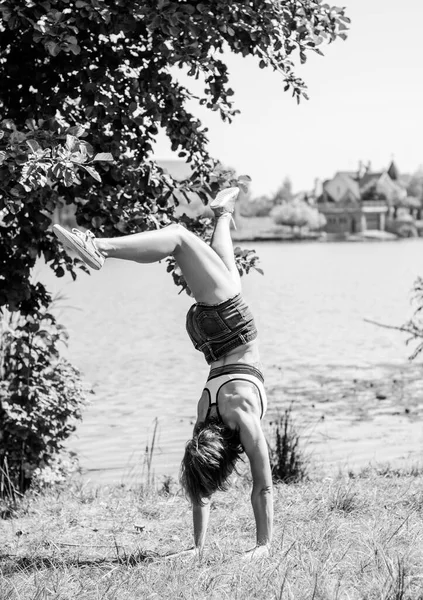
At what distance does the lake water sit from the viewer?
10.9 meters

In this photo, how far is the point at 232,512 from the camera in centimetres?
675

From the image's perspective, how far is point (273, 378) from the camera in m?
16.5

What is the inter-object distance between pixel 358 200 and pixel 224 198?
16591 centimetres

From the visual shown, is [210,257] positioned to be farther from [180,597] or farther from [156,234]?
[180,597]

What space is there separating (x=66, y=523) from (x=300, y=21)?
170 inches

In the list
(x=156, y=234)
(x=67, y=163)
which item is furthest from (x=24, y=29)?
(x=156, y=234)

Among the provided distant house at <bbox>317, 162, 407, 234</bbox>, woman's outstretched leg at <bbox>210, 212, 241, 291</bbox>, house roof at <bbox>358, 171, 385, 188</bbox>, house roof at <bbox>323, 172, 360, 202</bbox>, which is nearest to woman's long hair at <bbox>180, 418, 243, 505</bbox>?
woman's outstretched leg at <bbox>210, 212, 241, 291</bbox>

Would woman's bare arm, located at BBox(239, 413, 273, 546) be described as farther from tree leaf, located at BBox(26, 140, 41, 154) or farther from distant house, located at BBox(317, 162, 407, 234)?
distant house, located at BBox(317, 162, 407, 234)

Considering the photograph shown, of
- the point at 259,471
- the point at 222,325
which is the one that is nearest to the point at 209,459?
the point at 259,471

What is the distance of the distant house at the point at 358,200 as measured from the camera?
163125 mm

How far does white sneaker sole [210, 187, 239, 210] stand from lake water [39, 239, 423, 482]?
2.36 metres

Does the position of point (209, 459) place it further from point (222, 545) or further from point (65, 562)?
point (65, 562)

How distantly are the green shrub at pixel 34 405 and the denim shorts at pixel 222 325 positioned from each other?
279 cm

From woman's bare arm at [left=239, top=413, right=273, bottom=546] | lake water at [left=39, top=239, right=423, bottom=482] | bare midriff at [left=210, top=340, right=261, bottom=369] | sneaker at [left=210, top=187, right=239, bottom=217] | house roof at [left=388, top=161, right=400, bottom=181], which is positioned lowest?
lake water at [left=39, top=239, right=423, bottom=482]
